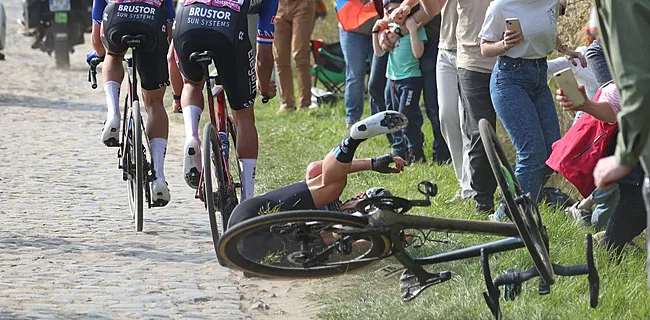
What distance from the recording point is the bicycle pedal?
5.52m

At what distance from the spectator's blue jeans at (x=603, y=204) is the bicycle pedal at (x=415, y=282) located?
1893 mm

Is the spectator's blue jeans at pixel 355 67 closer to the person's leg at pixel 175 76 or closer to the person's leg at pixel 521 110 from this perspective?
the person's leg at pixel 175 76

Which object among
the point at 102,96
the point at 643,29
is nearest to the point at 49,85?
the point at 102,96

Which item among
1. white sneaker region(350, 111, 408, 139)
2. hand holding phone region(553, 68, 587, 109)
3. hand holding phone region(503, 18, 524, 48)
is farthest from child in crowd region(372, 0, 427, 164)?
hand holding phone region(553, 68, 587, 109)

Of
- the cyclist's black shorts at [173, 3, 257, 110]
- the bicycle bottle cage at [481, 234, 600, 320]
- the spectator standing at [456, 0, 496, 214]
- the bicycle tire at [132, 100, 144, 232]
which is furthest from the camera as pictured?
the spectator standing at [456, 0, 496, 214]

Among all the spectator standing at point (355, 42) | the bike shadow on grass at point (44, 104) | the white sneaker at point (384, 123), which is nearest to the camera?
the white sneaker at point (384, 123)

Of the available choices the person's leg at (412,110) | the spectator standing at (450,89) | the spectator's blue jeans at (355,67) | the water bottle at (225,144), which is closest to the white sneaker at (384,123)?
the water bottle at (225,144)

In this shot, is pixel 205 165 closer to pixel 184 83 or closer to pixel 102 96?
pixel 184 83

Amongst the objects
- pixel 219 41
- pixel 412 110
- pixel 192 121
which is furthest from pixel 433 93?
pixel 219 41

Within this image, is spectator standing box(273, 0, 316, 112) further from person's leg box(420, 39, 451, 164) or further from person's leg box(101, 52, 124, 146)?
person's leg box(101, 52, 124, 146)

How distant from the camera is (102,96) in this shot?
17.2 meters

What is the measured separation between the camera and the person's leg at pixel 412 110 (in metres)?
10.6

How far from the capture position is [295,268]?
18.1ft

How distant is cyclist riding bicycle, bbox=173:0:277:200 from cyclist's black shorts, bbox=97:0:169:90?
581mm
